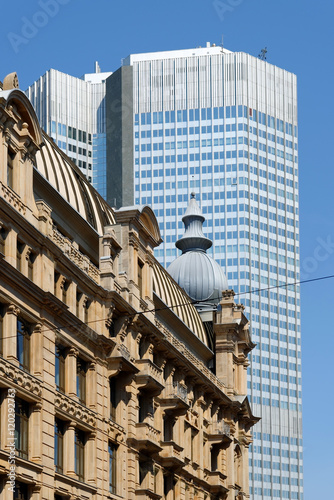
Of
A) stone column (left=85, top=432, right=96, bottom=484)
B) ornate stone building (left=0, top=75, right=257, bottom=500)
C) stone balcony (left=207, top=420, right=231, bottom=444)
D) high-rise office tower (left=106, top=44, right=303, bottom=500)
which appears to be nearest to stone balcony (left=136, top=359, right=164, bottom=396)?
ornate stone building (left=0, top=75, right=257, bottom=500)

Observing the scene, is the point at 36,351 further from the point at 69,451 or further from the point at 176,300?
the point at 176,300

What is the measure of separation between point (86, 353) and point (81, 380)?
1276 mm

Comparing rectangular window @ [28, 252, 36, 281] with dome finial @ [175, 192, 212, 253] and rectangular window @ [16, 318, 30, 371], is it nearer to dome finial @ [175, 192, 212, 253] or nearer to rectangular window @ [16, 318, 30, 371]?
rectangular window @ [16, 318, 30, 371]

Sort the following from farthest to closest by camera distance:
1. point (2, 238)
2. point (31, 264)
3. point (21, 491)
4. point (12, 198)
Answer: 1. point (31, 264)
2. point (12, 198)
3. point (2, 238)
4. point (21, 491)

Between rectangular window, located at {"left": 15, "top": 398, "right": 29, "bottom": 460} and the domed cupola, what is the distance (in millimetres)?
42071

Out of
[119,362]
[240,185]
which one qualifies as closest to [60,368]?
[119,362]

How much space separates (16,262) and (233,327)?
40.4 meters

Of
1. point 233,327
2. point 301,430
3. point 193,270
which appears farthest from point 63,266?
point 301,430

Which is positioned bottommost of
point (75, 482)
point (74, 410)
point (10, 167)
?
point (75, 482)

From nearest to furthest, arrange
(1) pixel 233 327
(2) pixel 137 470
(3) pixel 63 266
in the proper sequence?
(3) pixel 63 266
(2) pixel 137 470
(1) pixel 233 327

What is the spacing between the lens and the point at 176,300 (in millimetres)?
78375

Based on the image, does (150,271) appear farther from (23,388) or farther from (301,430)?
(301,430)

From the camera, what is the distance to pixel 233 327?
85688mm

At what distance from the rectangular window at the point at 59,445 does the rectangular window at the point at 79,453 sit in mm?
1840
